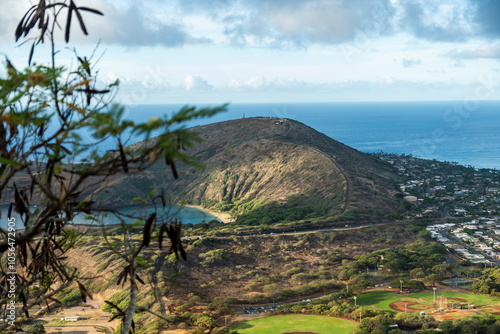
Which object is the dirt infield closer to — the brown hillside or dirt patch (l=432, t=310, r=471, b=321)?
dirt patch (l=432, t=310, r=471, b=321)

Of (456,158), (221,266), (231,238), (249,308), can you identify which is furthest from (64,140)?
(456,158)

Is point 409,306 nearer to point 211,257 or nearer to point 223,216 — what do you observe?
point 211,257

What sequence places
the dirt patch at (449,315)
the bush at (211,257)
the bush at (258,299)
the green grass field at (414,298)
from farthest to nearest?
the bush at (211,257)
the bush at (258,299)
the green grass field at (414,298)
the dirt patch at (449,315)

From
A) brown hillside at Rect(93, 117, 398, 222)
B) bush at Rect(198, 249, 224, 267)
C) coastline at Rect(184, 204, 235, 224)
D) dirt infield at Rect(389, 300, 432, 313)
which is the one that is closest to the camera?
dirt infield at Rect(389, 300, 432, 313)

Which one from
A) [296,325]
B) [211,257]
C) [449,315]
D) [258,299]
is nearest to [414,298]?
[449,315]

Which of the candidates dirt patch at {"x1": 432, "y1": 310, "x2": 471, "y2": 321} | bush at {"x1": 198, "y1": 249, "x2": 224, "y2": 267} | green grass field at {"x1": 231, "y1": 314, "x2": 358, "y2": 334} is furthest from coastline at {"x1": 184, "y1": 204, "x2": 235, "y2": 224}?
dirt patch at {"x1": 432, "y1": 310, "x2": 471, "y2": 321}

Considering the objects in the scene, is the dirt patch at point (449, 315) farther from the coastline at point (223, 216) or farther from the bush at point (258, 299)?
the coastline at point (223, 216)

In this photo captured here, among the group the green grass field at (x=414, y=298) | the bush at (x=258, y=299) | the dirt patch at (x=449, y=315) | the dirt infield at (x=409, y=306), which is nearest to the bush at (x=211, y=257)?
the bush at (x=258, y=299)
